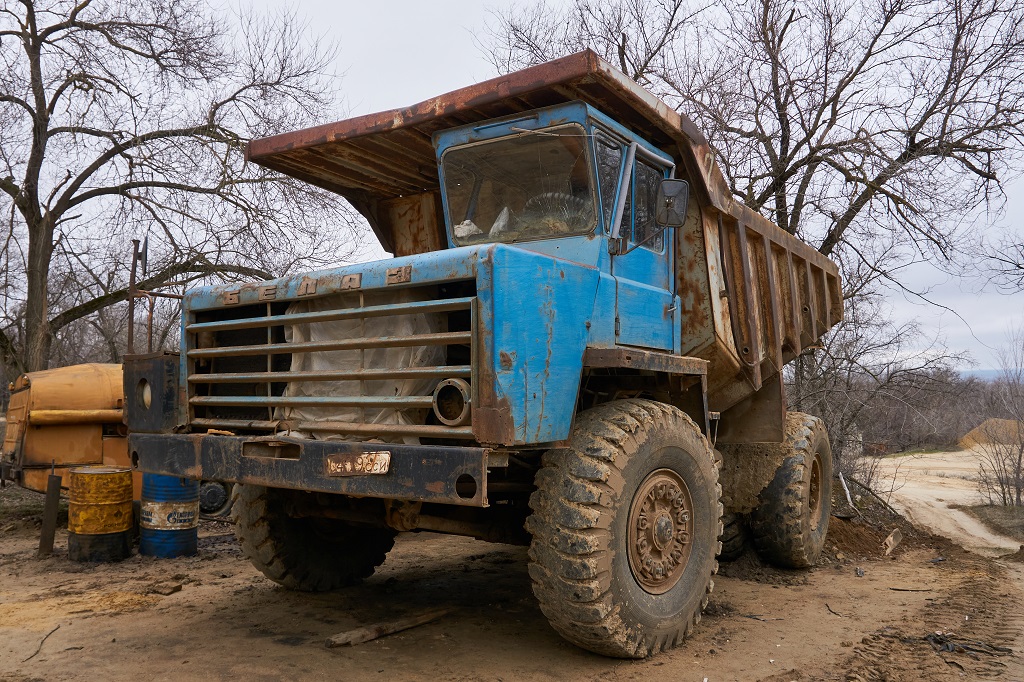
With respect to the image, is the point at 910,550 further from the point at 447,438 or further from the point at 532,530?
the point at 447,438

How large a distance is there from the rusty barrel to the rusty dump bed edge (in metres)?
3.35

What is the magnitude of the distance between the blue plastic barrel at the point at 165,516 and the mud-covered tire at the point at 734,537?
4.75m

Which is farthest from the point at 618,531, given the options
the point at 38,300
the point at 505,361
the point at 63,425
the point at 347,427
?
the point at 38,300

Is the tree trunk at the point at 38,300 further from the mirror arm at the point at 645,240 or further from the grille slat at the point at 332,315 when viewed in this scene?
the mirror arm at the point at 645,240

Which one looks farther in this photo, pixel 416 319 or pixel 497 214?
pixel 497 214

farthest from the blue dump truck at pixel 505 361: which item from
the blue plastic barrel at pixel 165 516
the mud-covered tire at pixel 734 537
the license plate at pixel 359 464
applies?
the blue plastic barrel at pixel 165 516

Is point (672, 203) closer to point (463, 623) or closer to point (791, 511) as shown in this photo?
point (463, 623)

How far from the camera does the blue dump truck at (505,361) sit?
3961mm

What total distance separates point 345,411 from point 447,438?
28.8 inches

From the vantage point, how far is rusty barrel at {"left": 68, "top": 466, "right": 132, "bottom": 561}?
7191 millimetres

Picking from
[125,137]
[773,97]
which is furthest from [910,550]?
[125,137]

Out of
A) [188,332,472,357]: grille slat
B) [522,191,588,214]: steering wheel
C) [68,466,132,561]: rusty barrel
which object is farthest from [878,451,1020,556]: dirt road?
[68,466,132,561]: rusty barrel

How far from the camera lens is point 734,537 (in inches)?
290

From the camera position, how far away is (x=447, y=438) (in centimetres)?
395
